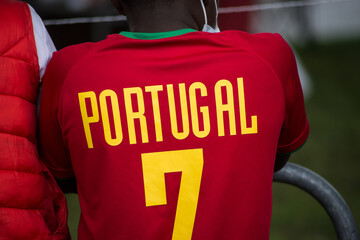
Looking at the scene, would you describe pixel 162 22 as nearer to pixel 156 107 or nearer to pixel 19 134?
pixel 156 107

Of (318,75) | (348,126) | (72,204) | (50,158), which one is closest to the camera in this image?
(50,158)

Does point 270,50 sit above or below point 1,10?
below

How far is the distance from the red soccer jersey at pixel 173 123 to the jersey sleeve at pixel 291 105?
26 mm

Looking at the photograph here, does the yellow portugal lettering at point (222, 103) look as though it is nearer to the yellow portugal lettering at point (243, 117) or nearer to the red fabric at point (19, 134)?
the yellow portugal lettering at point (243, 117)

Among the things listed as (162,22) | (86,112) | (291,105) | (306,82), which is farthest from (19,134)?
(306,82)

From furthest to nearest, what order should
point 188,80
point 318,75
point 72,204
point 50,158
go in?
1. point 318,75
2. point 72,204
3. point 50,158
4. point 188,80

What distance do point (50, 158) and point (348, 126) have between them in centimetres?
456

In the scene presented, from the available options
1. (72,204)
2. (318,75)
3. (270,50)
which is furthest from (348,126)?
(270,50)

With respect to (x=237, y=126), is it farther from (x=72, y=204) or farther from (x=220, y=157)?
(x=72, y=204)

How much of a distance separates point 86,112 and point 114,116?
6 centimetres

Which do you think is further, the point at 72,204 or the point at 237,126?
the point at 72,204

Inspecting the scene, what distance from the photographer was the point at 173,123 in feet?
4.29

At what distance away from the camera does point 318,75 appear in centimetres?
683

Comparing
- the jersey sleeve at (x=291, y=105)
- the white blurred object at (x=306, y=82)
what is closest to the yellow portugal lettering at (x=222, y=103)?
the jersey sleeve at (x=291, y=105)
